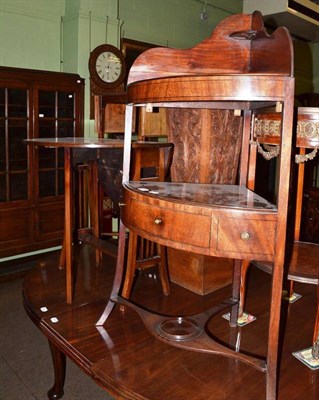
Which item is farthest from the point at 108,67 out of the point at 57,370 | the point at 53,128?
the point at 57,370

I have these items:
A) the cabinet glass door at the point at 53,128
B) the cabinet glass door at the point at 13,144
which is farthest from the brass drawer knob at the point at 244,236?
the cabinet glass door at the point at 53,128

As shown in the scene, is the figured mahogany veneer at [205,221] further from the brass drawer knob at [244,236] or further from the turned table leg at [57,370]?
the turned table leg at [57,370]

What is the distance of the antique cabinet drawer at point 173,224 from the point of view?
112 cm

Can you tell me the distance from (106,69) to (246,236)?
433cm

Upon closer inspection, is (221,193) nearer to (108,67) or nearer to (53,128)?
(53,128)

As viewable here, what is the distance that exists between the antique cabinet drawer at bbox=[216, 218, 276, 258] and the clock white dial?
166 inches

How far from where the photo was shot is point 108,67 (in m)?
4.98

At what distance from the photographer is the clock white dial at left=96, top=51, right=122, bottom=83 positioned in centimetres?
490

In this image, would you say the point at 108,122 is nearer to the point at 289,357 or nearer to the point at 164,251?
the point at 164,251

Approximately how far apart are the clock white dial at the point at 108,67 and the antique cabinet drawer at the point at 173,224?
13.1 feet

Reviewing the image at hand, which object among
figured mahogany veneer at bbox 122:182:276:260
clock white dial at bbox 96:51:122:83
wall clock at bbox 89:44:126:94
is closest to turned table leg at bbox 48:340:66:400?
figured mahogany veneer at bbox 122:182:276:260

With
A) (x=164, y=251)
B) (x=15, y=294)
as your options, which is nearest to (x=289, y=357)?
(x=164, y=251)

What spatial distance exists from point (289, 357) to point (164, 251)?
79 cm

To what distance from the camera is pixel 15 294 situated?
144 inches
